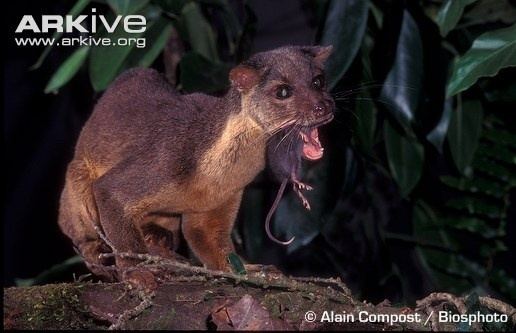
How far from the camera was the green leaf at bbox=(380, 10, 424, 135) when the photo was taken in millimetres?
3143

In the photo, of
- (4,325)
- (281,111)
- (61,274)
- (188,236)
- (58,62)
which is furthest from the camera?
(58,62)

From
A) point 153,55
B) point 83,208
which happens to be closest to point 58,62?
point 153,55

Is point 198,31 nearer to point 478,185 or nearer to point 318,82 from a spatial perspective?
point 318,82

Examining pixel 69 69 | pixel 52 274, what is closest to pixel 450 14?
pixel 69 69

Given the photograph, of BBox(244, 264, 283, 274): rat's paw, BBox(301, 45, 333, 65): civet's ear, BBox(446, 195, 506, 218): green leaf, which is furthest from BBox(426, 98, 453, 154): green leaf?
BBox(244, 264, 283, 274): rat's paw

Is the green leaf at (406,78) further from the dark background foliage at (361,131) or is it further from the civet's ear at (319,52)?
the civet's ear at (319,52)

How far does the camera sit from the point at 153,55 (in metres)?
3.54

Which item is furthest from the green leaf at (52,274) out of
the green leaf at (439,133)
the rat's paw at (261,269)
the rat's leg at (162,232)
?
the green leaf at (439,133)

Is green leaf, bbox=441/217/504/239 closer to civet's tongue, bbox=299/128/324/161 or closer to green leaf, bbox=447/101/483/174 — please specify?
green leaf, bbox=447/101/483/174

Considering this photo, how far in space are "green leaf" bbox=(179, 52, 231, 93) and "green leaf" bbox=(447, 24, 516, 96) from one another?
41.4 inches

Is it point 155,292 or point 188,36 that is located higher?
point 188,36

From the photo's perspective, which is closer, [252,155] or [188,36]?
[252,155]

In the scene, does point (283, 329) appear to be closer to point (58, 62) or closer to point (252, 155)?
point (252, 155)

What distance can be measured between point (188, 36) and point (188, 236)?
107 centimetres
